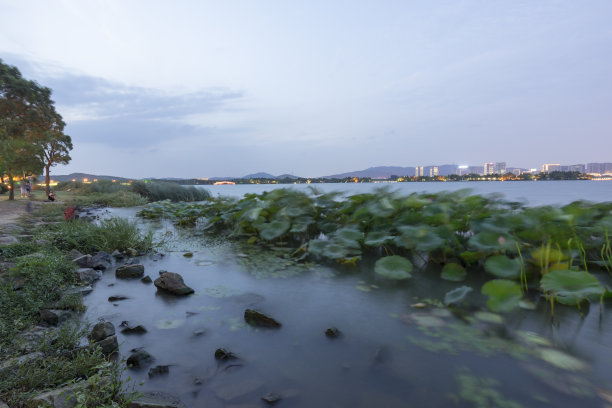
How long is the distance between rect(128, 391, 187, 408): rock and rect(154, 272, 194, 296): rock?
1177 millimetres

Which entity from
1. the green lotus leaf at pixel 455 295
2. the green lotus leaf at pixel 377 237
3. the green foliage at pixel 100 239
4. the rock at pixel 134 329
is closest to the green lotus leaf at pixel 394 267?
the green lotus leaf at pixel 455 295

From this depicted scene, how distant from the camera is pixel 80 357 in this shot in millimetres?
1285

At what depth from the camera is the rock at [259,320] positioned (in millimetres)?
1811

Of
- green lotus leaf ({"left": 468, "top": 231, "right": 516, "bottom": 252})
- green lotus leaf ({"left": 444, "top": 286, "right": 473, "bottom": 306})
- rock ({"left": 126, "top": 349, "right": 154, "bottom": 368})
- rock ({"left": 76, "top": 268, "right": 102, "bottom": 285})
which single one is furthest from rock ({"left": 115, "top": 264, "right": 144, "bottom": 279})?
green lotus leaf ({"left": 468, "top": 231, "right": 516, "bottom": 252})

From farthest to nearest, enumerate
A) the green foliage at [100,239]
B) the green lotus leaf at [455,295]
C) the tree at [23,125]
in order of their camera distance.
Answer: the tree at [23,125]
the green foliage at [100,239]
the green lotus leaf at [455,295]

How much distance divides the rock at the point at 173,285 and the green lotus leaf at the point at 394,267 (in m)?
1.59

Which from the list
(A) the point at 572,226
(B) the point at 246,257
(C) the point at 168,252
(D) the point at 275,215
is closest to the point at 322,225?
(D) the point at 275,215

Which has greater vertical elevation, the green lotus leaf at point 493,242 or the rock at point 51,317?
A: the green lotus leaf at point 493,242

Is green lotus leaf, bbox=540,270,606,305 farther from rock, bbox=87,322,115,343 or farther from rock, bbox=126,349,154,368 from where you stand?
rock, bbox=87,322,115,343

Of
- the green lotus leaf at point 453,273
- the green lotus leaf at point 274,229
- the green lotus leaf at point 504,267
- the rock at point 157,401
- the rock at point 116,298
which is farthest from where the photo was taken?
the green lotus leaf at point 274,229

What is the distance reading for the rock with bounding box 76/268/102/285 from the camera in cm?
258

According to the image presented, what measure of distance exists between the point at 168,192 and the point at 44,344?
44.6 ft

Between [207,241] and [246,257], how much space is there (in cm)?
133

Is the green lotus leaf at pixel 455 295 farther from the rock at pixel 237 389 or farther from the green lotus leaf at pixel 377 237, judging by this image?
the rock at pixel 237 389
